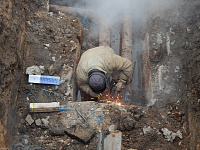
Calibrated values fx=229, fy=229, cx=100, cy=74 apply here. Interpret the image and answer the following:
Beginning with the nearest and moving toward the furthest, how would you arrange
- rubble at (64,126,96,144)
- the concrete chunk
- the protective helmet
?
the concrete chunk, rubble at (64,126,96,144), the protective helmet

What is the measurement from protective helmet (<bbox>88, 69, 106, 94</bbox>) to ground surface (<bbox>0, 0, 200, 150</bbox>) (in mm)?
369

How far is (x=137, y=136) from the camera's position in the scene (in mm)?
4027

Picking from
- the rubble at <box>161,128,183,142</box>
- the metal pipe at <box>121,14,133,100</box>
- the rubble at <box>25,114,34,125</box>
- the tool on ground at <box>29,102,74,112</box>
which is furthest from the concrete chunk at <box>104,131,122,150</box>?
the metal pipe at <box>121,14,133,100</box>

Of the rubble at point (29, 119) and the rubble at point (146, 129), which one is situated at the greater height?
the rubble at point (29, 119)

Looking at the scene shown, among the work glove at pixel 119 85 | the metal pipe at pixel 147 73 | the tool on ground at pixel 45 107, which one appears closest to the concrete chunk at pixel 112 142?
the tool on ground at pixel 45 107

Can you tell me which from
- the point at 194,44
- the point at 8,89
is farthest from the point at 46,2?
the point at 194,44

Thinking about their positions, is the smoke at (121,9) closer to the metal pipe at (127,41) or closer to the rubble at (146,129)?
the metal pipe at (127,41)

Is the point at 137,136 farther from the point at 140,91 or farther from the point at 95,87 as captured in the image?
the point at 140,91

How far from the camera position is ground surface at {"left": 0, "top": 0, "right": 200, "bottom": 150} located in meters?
3.81

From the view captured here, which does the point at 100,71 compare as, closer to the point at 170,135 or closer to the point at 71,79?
the point at 71,79

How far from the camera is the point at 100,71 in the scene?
180 inches

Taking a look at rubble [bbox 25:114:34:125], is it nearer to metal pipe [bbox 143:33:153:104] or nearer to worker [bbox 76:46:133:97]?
worker [bbox 76:46:133:97]

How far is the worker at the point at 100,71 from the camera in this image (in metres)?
4.50

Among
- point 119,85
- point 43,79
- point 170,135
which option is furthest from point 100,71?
point 170,135
